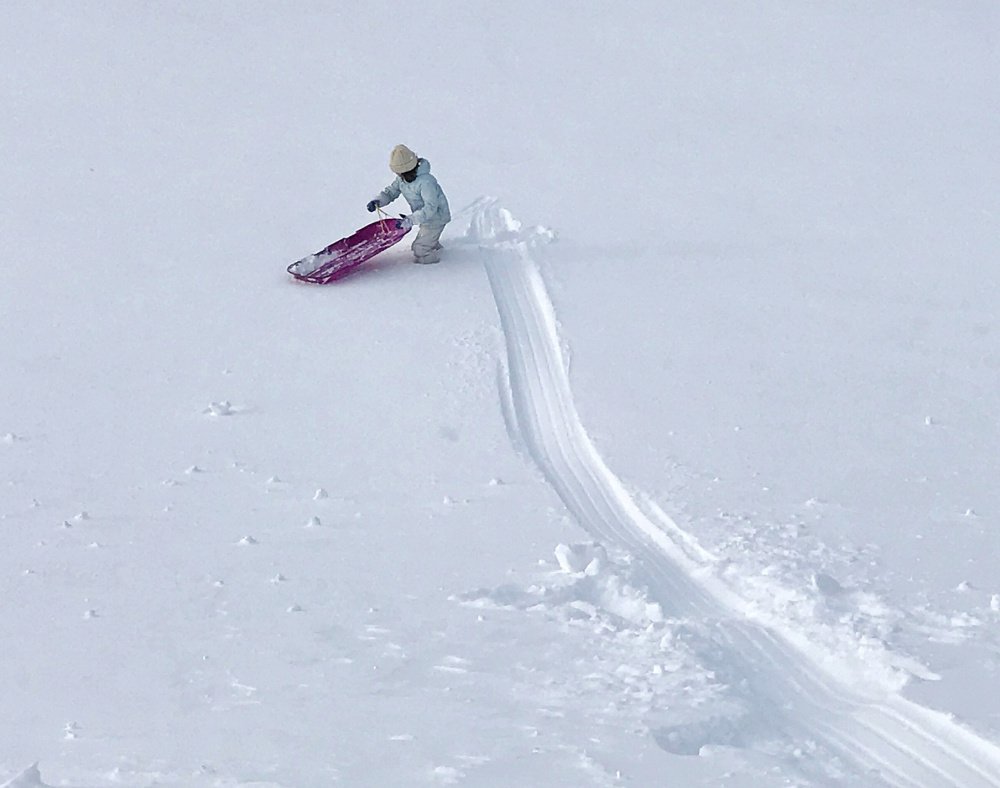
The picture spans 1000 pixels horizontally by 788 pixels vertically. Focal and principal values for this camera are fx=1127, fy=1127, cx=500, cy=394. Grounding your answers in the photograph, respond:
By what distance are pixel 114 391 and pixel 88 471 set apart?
1102mm

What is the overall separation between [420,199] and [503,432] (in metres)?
3.10

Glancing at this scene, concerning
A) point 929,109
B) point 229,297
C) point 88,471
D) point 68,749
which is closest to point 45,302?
point 229,297

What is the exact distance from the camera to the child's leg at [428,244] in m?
9.98

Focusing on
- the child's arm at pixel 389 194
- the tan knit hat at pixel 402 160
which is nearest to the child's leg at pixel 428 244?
the child's arm at pixel 389 194

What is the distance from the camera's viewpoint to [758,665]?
5.37m

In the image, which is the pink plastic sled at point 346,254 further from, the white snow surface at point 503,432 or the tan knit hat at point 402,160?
the tan knit hat at point 402,160

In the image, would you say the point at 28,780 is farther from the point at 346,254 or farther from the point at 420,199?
the point at 420,199

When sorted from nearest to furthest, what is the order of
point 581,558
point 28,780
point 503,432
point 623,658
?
point 28,780
point 623,658
point 581,558
point 503,432

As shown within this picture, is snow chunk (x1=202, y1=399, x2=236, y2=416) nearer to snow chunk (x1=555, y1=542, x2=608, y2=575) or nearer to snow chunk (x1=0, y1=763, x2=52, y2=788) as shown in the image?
snow chunk (x1=555, y1=542, x2=608, y2=575)

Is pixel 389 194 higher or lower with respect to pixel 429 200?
higher

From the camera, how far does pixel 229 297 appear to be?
30.9 ft

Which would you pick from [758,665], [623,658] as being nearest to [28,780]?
[623,658]

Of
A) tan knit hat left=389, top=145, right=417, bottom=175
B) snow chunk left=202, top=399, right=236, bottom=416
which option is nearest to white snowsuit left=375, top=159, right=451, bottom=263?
tan knit hat left=389, top=145, right=417, bottom=175

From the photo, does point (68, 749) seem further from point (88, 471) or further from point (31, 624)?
point (88, 471)
